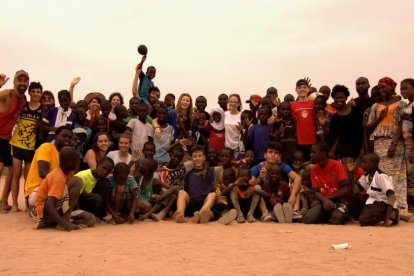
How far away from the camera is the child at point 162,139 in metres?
8.48

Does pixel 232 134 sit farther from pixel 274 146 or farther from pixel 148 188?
pixel 148 188

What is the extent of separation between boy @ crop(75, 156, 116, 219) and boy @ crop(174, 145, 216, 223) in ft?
3.66

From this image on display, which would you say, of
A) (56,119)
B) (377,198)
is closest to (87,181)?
(56,119)

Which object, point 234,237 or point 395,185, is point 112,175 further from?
point 395,185

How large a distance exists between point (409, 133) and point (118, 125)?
4.67m

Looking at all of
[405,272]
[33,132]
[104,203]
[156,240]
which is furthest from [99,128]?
[405,272]

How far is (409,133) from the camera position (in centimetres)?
710

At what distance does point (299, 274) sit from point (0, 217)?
489 cm

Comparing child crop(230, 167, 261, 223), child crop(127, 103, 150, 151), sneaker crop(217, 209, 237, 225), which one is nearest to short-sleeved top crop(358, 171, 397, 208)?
child crop(230, 167, 261, 223)

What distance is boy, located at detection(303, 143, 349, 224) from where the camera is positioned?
277 inches

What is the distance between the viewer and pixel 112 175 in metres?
7.06

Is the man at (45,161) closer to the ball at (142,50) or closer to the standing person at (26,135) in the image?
the standing person at (26,135)

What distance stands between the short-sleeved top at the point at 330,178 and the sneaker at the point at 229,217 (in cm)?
134

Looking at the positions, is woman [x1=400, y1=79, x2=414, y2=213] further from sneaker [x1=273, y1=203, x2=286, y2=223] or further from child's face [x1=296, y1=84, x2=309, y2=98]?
sneaker [x1=273, y1=203, x2=286, y2=223]
